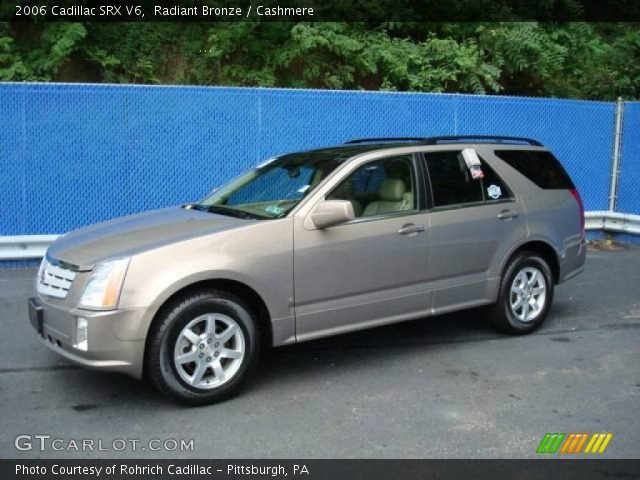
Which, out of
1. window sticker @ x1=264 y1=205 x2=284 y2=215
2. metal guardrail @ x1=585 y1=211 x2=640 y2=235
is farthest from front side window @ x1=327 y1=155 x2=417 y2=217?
metal guardrail @ x1=585 y1=211 x2=640 y2=235

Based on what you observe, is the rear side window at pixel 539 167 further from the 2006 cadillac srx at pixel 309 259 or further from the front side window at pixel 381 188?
the front side window at pixel 381 188

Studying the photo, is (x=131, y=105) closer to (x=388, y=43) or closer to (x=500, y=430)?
(x=388, y=43)

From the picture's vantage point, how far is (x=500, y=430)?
13.9ft

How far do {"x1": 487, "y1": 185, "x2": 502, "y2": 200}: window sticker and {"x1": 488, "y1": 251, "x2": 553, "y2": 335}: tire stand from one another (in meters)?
0.58

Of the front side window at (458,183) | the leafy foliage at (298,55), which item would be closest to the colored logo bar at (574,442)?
the front side window at (458,183)

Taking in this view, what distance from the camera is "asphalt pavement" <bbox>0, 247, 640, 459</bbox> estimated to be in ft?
13.2

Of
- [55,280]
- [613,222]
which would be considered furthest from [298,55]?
[55,280]

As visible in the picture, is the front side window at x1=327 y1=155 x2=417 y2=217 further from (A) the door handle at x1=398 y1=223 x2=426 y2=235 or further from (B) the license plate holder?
(B) the license plate holder

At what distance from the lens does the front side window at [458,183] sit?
18.9 feet

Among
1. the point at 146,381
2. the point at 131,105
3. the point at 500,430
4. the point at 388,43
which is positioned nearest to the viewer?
the point at 500,430

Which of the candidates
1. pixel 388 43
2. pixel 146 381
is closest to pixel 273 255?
pixel 146 381

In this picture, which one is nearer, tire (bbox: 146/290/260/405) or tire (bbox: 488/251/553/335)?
tire (bbox: 146/290/260/405)

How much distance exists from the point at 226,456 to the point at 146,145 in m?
6.21

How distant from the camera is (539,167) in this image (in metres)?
6.56
